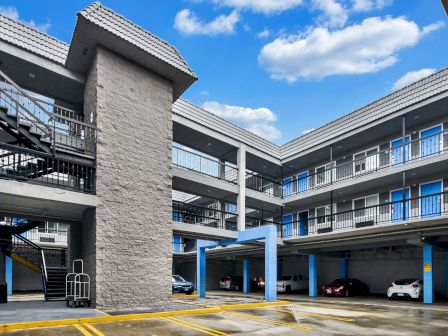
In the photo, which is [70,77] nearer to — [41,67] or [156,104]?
[41,67]

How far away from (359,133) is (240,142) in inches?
264

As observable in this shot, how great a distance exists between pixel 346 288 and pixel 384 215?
5182 mm

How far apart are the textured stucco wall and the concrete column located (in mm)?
7120

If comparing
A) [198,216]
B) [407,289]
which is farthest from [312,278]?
[198,216]

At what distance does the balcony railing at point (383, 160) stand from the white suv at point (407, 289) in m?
6.12

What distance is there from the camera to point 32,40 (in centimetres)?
1470

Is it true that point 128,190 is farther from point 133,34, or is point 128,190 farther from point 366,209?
point 366,209

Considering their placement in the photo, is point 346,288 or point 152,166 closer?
point 152,166

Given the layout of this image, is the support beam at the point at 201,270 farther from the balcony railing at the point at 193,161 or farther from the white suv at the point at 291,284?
the white suv at the point at 291,284

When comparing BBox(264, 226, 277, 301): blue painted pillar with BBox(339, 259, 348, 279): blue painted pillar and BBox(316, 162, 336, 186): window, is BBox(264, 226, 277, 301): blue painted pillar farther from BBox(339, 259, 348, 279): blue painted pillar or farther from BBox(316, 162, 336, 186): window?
BBox(339, 259, 348, 279): blue painted pillar

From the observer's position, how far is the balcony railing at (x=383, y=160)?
1994cm

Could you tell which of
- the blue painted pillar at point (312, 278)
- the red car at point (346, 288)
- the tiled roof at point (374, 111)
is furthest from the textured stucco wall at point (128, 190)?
the red car at point (346, 288)

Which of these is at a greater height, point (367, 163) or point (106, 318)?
point (367, 163)

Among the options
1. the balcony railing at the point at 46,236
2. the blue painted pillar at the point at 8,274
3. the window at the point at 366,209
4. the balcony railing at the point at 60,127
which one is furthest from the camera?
the balcony railing at the point at 46,236
